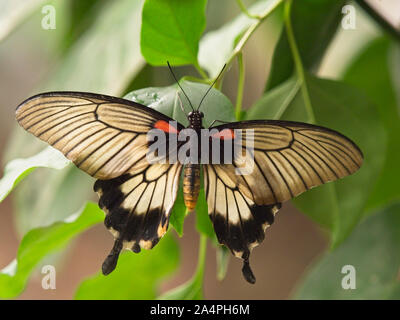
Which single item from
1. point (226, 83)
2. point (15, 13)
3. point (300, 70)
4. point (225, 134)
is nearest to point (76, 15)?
point (15, 13)

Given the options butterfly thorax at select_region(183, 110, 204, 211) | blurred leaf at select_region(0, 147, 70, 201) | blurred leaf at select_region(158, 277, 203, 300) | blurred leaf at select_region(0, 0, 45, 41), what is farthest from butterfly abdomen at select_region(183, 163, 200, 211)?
blurred leaf at select_region(0, 0, 45, 41)

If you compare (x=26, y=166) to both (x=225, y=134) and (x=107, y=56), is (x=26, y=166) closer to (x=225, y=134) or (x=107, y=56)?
(x=225, y=134)

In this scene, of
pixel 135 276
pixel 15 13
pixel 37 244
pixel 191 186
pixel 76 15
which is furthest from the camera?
pixel 76 15

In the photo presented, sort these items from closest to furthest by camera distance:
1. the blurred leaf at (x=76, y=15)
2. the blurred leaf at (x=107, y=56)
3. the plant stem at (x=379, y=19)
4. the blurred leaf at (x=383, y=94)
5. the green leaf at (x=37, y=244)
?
the green leaf at (x=37, y=244) → the plant stem at (x=379, y=19) → the blurred leaf at (x=107, y=56) → the blurred leaf at (x=383, y=94) → the blurred leaf at (x=76, y=15)

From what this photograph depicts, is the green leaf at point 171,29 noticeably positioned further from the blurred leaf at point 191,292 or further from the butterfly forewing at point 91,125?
the blurred leaf at point 191,292

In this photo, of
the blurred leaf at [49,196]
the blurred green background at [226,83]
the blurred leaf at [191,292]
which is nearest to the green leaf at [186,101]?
the blurred green background at [226,83]
